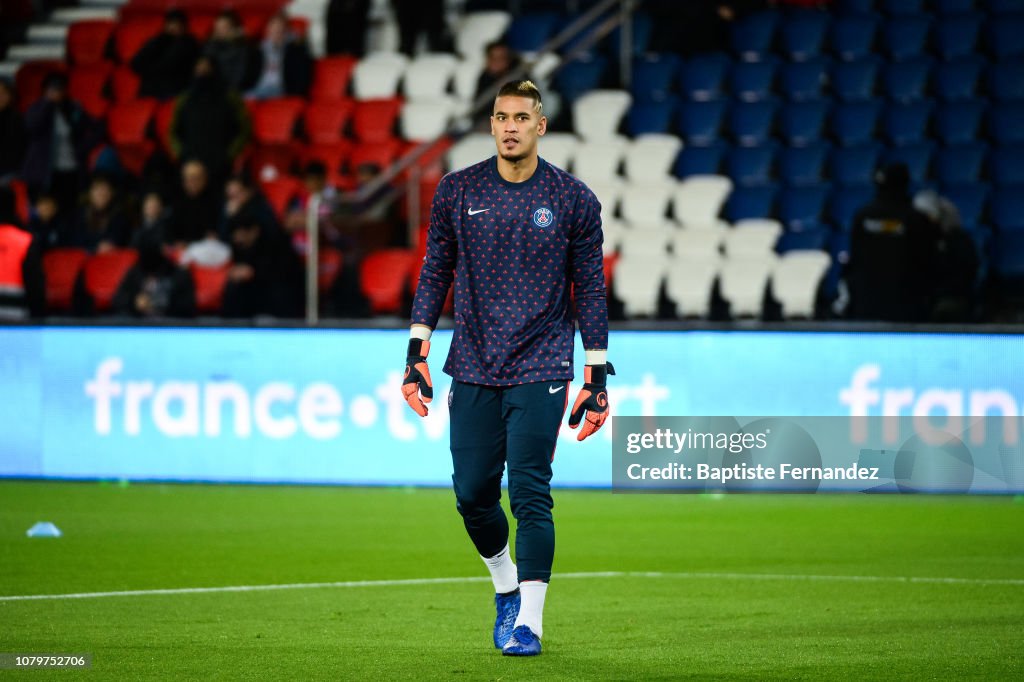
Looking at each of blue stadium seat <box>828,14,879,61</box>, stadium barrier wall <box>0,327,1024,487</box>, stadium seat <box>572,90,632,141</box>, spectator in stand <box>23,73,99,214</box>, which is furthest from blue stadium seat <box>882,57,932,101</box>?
spectator in stand <box>23,73,99,214</box>

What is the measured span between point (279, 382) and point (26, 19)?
37.3 ft

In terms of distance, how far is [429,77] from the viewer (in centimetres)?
2084

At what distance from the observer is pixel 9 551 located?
10.8m

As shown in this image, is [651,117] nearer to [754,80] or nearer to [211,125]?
[754,80]

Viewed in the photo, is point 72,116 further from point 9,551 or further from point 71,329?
point 9,551

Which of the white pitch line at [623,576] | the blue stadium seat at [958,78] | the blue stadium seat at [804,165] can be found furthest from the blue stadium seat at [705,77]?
the white pitch line at [623,576]

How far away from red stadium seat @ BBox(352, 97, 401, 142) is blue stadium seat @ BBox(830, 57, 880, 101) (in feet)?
15.9

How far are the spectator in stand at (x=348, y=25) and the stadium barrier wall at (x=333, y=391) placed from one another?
7.26m

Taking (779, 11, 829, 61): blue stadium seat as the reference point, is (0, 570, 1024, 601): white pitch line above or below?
below

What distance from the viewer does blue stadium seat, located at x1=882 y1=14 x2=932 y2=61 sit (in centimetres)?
1975

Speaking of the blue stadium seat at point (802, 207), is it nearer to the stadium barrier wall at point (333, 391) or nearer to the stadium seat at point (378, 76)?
the stadium barrier wall at point (333, 391)

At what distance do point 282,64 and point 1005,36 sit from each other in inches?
317

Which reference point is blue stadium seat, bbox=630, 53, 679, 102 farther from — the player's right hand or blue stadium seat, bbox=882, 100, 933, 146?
the player's right hand

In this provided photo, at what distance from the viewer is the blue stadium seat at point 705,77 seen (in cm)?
2009
